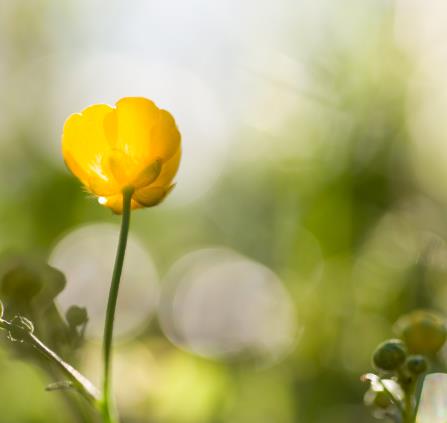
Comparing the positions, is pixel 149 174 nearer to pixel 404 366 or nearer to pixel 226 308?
pixel 404 366

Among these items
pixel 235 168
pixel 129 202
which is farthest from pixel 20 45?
pixel 129 202

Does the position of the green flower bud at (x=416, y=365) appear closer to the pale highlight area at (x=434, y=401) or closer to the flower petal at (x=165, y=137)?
the pale highlight area at (x=434, y=401)

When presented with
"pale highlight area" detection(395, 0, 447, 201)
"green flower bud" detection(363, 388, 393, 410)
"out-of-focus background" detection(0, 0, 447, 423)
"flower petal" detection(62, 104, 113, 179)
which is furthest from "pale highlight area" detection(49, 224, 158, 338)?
"green flower bud" detection(363, 388, 393, 410)

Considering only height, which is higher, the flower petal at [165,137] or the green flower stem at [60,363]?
the flower petal at [165,137]

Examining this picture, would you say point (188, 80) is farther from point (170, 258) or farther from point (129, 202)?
point (129, 202)

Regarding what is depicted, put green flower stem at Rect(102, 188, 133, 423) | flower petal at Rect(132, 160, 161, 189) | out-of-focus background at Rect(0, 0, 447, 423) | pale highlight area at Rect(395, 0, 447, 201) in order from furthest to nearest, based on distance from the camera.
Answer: pale highlight area at Rect(395, 0, 447, 201) < out-of-focus background at Rect(0, 0, 447, 423) < flower petal at Rect(132, 160, 161, 189) < green flower stem at Rect(102, 188, 133, 423)

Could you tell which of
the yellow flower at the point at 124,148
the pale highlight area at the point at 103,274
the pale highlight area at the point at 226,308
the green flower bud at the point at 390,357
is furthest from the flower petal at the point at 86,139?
the pale highlight area at the point at 103,274

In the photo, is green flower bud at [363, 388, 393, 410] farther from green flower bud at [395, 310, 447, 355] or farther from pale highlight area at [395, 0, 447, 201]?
pale highlight area at [395, 0, 447, 201]
